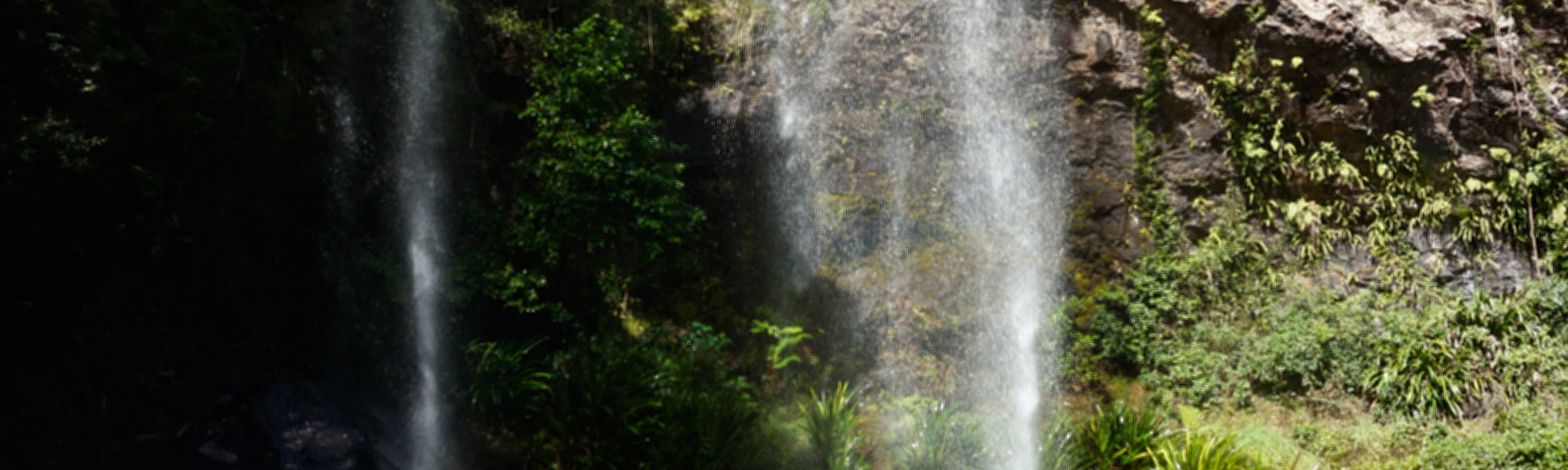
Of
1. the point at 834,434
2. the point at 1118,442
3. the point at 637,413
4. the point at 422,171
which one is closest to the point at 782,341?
the point at 834,434

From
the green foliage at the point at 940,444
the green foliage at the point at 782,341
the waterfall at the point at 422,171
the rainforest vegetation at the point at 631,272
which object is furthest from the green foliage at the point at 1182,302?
the waterfall at the point at 422,171

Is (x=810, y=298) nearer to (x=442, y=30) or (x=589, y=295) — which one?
(x=589, y=295)

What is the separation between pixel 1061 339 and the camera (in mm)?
7449

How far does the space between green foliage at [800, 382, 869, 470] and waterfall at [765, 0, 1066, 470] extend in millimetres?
831

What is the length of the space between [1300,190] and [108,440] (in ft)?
28.4

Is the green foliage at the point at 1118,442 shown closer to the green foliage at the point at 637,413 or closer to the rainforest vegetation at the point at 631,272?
the rainforest vegetation at the point at 631,272

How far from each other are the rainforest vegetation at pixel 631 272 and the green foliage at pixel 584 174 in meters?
0.03

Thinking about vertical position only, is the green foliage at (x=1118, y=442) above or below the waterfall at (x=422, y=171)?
below

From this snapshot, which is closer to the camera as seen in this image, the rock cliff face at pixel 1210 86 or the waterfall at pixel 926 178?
the rock cliff face at pixel 1210 86

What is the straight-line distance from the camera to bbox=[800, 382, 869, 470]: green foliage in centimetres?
632

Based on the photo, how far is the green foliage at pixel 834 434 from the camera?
632 centimetres

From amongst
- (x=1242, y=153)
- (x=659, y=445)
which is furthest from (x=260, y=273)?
(x=1242, y=153)

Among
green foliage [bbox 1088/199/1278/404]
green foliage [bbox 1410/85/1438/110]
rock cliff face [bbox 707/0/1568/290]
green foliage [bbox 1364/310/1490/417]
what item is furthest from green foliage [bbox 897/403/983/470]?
green foliage [bbox 1410/85/1438/110]

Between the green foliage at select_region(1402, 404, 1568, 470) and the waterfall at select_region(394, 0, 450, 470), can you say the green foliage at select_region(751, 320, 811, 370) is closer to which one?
the waterfall at select_region(394, 0, 450, 470)
